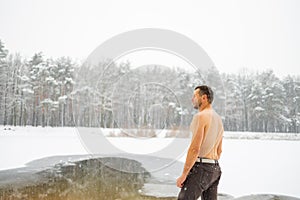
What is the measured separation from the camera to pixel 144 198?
11.9 ft

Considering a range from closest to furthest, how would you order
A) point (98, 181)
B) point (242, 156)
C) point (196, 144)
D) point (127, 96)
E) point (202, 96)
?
1. point (196, 144)
2. point (202, 96)
3. point (98, 181)
4. point (242, 156)
5. point (127, 96)

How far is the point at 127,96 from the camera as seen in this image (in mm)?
8539

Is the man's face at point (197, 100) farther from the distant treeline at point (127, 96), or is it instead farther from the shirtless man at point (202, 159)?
the distant treeline at point (127, 96)

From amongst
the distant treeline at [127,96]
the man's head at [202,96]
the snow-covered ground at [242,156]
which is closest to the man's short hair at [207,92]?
the man's head at [202,96]

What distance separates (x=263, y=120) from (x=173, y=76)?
5124 millimetres

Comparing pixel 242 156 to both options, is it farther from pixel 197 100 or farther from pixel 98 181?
pixel 197 100

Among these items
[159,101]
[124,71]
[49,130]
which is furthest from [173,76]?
[49,130]

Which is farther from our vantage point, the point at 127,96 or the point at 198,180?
the point at 127,96

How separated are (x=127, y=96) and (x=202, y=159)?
23.7 ft

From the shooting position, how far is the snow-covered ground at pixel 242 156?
5.10 m

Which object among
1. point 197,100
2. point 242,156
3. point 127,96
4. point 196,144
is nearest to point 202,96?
point 197,100

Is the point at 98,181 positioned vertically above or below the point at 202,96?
below

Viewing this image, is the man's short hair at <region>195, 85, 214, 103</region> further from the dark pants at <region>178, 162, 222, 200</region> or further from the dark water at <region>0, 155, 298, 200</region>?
the dark water at <region>0, 155, 298, 200</region>

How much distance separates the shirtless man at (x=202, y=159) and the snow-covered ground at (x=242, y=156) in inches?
119
